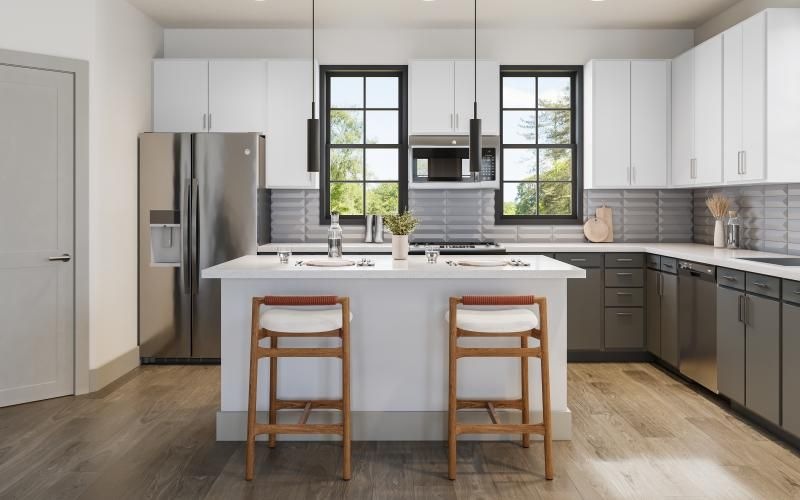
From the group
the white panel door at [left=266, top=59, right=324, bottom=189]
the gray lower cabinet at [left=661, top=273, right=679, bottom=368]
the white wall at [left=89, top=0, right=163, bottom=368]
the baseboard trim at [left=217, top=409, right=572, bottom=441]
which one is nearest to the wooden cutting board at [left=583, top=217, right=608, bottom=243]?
the gray lower cabinet at [left=661, top=273, right=679, bottom=368]

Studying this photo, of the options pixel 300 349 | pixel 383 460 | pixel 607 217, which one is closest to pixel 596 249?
pixel 607 217

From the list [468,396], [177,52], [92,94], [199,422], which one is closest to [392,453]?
[468,396]

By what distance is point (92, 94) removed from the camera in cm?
436

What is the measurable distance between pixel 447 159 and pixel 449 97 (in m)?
0.56

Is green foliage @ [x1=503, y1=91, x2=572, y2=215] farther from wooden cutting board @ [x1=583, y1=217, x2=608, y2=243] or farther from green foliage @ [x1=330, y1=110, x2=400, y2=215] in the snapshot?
green foliage @ [x1=330, y1=110, x2=400, y2=215]

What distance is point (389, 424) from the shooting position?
3.38 meters

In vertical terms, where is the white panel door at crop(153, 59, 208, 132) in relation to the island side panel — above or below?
above

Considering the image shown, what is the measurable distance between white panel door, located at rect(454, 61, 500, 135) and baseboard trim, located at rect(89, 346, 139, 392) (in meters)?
3.32

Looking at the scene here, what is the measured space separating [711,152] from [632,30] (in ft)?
5.54

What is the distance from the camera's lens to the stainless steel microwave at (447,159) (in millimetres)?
5438

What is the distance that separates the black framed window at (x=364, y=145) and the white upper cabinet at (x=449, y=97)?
39 cm

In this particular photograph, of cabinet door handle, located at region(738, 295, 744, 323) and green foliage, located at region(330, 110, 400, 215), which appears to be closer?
cabinet door handle, located at region(738, 295, 744, 323)

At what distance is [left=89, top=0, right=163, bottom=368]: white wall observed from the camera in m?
4.41

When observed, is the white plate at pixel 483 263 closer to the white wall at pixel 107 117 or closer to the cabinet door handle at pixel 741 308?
the cabinet door handle at pixel 741 308
